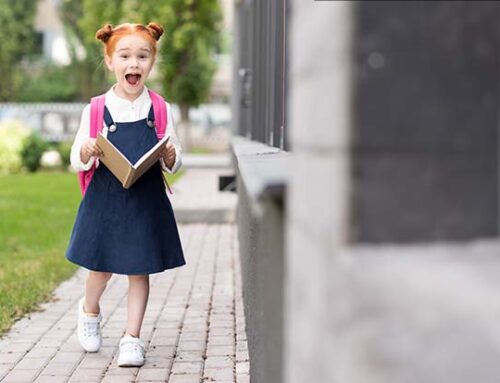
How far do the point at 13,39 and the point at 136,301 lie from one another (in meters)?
43.7

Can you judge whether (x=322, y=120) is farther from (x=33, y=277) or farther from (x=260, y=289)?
(x=33, y=277)

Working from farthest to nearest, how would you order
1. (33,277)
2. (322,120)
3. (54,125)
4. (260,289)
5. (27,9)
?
Answer: (27,9)
(54,125)
(33,277)
(260,289)
(322,120)

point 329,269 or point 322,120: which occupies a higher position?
point 322,120

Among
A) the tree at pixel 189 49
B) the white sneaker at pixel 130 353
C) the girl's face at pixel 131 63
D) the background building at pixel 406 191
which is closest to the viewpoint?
the background building at pixel 406 191

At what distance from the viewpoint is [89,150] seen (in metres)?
4.91

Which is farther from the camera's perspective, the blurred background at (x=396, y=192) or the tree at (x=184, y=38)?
the tree at (x=184, y=38)

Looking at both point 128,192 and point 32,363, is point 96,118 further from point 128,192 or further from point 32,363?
point 32,363

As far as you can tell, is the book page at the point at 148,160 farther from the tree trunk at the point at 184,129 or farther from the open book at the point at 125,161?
the tree trunk at the point at 184,129

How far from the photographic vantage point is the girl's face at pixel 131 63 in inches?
198

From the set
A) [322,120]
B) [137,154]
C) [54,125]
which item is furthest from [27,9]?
[322,120]

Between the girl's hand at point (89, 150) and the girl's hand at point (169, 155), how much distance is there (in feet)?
0.95

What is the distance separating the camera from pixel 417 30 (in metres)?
1.92

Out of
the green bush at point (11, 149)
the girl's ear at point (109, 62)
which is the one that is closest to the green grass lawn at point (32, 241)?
the girl's ear at point (109, 62)

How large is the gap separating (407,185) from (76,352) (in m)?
3.87
